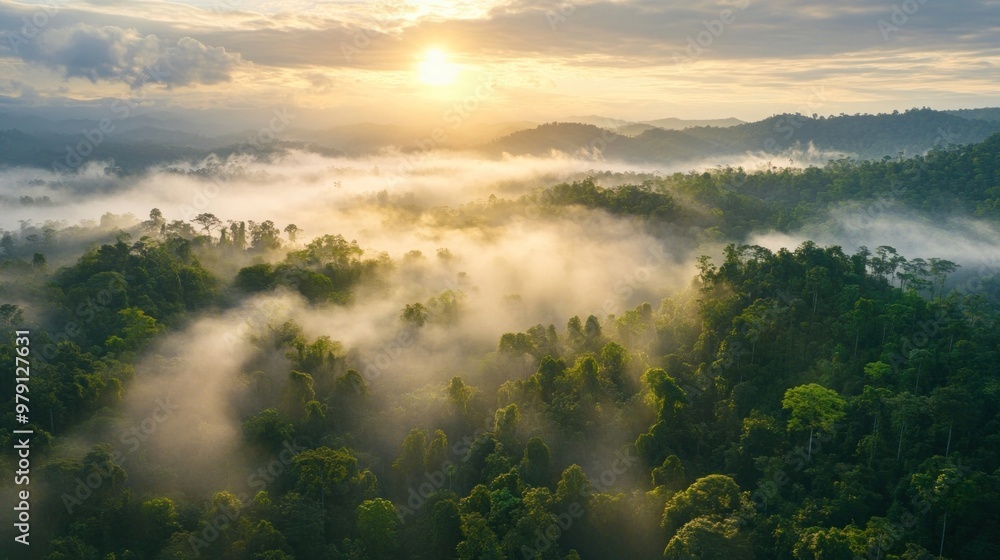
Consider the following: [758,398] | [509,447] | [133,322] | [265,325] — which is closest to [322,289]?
[265,325]

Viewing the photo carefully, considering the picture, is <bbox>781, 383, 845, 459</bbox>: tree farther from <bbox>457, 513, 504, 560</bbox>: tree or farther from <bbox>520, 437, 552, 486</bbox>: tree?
<bbox>457, 513, 504, 560</bbox>: tree

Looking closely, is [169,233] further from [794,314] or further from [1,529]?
[794,314]

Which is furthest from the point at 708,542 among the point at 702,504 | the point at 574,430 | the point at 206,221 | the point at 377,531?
the point at 206,221

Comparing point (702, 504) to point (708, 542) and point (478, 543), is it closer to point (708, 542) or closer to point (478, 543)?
point (708, 542)

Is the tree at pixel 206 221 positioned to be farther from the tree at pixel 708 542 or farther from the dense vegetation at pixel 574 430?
the tree at pixel 708 542

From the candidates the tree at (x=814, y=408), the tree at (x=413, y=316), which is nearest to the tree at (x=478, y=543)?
the tree at (x=814, y=408)

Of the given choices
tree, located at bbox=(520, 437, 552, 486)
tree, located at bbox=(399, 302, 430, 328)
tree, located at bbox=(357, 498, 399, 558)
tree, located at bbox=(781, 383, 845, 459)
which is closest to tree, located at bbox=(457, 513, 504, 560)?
tree, located at bbox=(357, 498, 399, 558)
